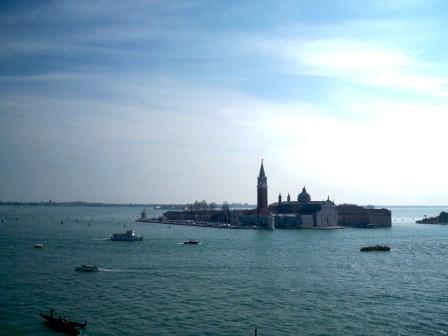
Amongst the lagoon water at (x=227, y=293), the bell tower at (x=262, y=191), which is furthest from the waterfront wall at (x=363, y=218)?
the lagoon water at (x=227, y=293)

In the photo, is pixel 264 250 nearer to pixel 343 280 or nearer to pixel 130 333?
pixel 343 280

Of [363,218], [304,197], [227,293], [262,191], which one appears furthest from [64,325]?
[363,218]

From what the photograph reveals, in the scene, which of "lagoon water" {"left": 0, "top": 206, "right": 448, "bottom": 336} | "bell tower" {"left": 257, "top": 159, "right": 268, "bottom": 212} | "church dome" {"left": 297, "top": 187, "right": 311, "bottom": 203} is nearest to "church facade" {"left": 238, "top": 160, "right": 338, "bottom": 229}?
"bell tower" {"left": 257, "top": 159, "right": 268, "bottom": 212}

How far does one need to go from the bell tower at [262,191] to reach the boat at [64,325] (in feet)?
254

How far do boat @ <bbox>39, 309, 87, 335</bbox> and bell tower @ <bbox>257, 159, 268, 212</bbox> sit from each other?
7751 centimetres

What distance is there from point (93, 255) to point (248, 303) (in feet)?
78.3

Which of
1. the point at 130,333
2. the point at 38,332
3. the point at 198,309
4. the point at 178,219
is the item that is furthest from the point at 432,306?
the point at 178,219

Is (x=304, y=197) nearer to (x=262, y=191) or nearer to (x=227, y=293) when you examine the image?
(x=262, y=191)

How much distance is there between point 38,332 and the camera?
21078mm

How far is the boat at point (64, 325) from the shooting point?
68.7 feet

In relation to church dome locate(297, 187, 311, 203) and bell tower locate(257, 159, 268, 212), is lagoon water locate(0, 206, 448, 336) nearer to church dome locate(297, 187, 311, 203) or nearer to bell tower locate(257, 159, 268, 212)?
bell tower locate(257, 159, 268, 212)

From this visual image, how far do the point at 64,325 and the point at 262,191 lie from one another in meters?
78.6

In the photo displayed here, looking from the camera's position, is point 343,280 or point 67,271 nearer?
point 343,280

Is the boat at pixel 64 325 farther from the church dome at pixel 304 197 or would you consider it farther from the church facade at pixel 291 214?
the church dome at pixel 304 197
